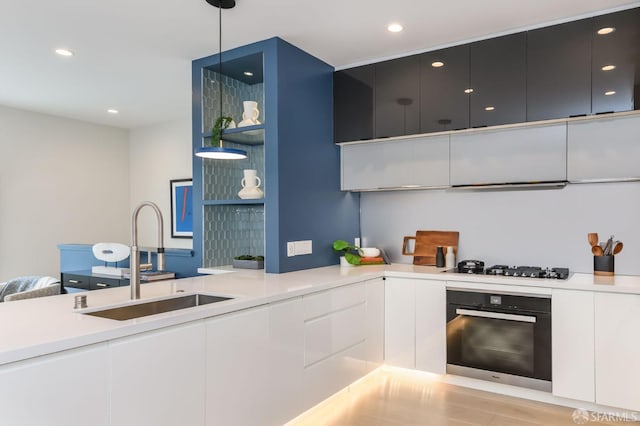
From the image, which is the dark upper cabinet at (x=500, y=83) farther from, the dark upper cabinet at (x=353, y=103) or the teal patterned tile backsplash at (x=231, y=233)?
the teal patterned tile backsplash at (x=231, y=233)

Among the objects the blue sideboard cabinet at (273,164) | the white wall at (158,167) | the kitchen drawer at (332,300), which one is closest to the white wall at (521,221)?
the blue sideboard cabinet at (273,164)


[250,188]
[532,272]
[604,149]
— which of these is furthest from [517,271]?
[250,188]

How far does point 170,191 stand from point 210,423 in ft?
14.0

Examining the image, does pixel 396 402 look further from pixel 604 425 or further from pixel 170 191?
pixel 170 191

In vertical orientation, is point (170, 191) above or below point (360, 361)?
above

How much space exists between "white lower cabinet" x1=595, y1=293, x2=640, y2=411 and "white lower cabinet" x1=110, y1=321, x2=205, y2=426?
2226 mm

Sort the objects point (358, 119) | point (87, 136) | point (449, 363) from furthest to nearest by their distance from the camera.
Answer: point (87, 136), point (358, 119), point (449, 363)

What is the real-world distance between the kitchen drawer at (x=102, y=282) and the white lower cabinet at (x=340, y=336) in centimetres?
203

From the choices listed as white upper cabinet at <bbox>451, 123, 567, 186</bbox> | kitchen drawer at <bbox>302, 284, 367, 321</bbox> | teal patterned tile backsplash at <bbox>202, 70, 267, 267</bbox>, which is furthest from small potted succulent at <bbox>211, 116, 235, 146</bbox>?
white upper cabinet at <bbox>451, 123, 567, 186</bbox>

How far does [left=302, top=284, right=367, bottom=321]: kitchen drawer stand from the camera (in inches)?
99.0

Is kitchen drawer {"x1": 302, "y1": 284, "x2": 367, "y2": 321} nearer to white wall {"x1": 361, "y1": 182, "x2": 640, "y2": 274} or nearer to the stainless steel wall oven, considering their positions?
the stainless steel wall oven

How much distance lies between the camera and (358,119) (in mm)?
3584

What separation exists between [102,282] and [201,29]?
7.68 ft

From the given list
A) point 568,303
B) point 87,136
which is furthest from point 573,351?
point 87,136
